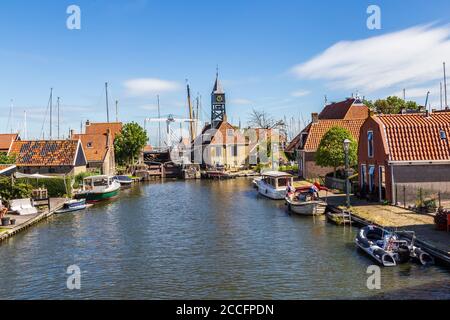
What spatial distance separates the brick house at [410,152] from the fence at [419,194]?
0.15 meters

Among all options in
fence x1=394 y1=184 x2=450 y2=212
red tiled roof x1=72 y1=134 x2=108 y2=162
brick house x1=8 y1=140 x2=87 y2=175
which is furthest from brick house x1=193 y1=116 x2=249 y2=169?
fence x1=394 y1=184 x2=450 y2=212

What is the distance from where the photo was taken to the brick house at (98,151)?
77.4 m

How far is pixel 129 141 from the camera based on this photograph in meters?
91.9

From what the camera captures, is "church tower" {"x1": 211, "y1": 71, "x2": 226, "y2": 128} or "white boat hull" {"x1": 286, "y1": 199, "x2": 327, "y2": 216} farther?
"church tower" {"x1": 211, "y1": 71, "x2": 226, "y2": 128}

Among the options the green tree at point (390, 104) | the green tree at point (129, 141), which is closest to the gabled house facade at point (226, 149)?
the green tree at point (129, 141)

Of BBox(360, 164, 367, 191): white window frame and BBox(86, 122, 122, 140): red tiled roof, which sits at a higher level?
BBox(86, 122, 122, 140): red tiled roof

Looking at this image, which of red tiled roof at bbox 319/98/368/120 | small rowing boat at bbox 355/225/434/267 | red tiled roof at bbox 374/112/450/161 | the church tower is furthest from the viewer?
the church tower

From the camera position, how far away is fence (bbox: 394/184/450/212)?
34.1 metres

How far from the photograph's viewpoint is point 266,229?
110ft

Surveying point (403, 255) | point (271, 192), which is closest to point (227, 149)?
point (271, 192)

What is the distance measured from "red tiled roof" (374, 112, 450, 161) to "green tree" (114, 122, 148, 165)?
202 feet

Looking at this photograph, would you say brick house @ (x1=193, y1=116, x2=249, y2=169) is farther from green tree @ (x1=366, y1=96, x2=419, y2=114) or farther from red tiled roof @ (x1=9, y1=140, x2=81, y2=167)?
red tiled roof @ (x1=9, y1=140, x2=81, y2=167)

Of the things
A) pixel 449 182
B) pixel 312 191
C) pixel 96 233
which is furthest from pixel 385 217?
pixel 96 233

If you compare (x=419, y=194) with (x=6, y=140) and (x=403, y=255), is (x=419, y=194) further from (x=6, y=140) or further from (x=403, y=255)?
(x=6, y=140)
